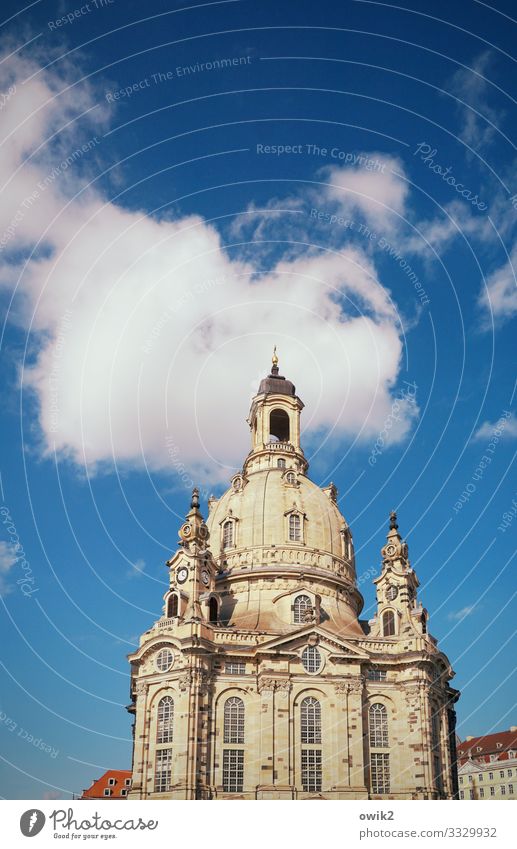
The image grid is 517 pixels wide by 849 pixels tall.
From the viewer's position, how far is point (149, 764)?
6166 cm

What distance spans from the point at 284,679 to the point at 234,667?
433 cm

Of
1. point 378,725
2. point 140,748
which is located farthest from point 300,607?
point 140,748

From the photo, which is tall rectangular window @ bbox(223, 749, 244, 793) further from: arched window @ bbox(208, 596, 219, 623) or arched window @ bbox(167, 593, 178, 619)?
arched window @ bbox(167, 593, 178, 619)

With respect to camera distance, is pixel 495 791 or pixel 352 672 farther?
pixel 495 791

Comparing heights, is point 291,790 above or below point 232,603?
below

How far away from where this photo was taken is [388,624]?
72438 millimetres

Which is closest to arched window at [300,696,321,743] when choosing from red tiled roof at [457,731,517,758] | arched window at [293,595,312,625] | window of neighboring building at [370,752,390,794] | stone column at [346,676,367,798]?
stone column at [346,676,367,798]

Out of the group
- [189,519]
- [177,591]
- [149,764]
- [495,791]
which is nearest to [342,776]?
[149,764]

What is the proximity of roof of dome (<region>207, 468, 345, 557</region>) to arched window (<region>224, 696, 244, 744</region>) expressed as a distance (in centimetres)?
1652

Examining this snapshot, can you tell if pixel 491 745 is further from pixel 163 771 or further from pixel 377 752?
pixel 163 771
